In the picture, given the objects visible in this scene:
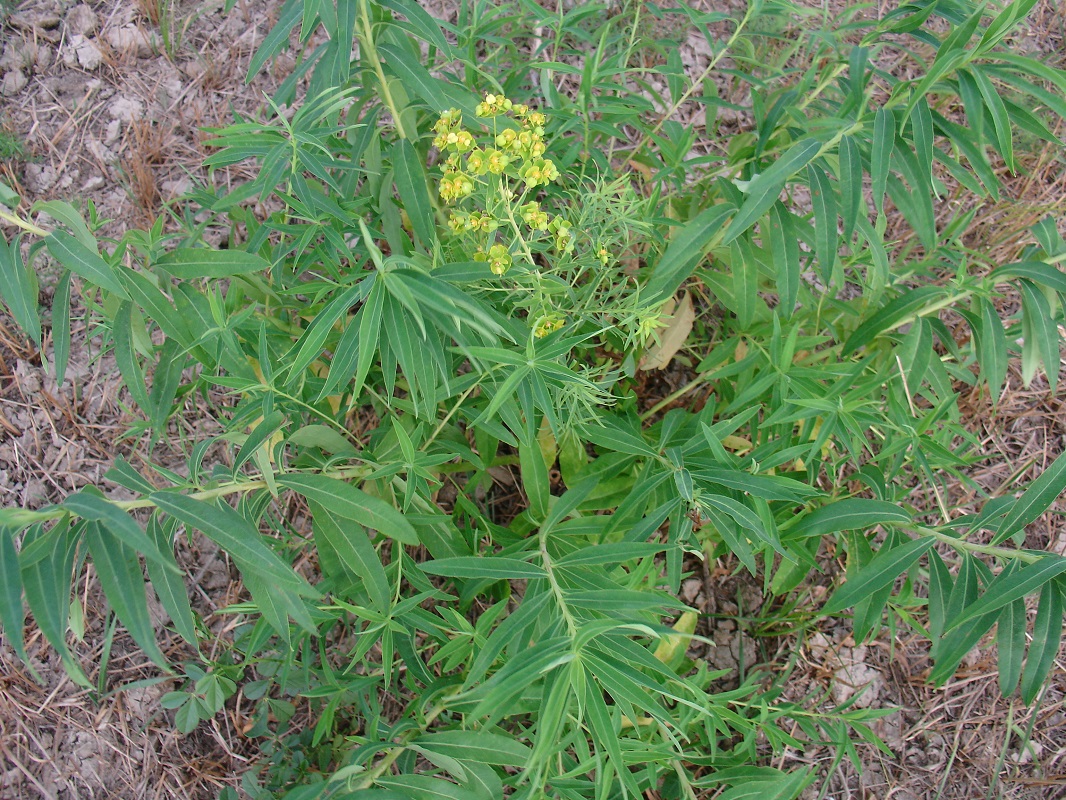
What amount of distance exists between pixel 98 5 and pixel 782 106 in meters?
2.44

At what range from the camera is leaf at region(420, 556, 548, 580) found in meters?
1.32

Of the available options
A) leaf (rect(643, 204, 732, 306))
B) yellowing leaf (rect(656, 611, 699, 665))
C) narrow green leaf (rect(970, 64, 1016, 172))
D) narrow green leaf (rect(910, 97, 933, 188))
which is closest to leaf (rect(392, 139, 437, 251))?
leaf (rect(643, 204, 732, 306))

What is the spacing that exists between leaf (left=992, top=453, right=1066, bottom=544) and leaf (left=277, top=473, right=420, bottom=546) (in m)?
1.08

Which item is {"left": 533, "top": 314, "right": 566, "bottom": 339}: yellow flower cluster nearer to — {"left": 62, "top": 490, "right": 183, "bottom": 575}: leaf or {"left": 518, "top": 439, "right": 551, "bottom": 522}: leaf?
{"left": 518, "top": 439, "right": 551, "bottom": 522}: leaf

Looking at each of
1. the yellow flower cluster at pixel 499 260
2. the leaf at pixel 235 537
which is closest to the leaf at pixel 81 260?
the leaf at pixel 235 537

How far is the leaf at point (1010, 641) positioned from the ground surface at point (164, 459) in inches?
31.9

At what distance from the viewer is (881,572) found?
4.91 ft

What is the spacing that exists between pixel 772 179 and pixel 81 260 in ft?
3.86

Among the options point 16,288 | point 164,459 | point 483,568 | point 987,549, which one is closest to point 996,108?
point 987,549

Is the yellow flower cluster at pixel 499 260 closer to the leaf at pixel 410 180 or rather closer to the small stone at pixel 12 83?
the leaf at pixel 410 180

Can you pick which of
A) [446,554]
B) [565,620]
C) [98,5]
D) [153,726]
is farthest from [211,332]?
[98,5]

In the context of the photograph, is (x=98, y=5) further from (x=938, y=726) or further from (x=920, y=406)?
(x=938, y=726)

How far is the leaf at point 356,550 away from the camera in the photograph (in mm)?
1324

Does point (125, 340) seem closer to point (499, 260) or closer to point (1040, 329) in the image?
point (499, 260)
